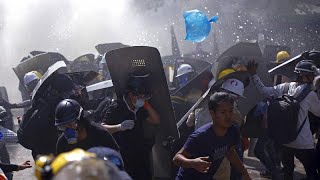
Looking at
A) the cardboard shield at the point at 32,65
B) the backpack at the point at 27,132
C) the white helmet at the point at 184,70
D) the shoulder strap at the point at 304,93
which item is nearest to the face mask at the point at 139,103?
the backpack at the point at 27,132

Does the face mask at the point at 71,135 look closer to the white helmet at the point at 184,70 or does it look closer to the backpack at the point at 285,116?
the backpack at the point at 285,116

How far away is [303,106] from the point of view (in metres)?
5.44

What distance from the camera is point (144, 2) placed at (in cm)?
2209

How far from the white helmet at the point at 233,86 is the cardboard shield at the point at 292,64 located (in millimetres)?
1410

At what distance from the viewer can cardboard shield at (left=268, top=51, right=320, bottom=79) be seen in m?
5.89

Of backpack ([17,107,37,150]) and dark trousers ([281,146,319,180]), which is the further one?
dark trousers ([281,146,319,180])

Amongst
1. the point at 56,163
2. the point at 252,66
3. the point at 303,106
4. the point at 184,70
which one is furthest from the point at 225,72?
the point at 56,163

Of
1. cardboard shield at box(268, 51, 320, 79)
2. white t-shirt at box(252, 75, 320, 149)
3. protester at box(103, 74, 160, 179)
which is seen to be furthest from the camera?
cardboard shield at box(268, 51, 320, 79)

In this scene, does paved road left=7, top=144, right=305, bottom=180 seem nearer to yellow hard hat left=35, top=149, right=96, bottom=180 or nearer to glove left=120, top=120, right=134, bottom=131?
glove left=120, top=120, right=134, bottom=131

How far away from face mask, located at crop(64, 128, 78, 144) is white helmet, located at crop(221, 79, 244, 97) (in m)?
1.55

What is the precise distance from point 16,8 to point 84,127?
21.4 m

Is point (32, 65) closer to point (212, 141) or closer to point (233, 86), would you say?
point (233, 86)

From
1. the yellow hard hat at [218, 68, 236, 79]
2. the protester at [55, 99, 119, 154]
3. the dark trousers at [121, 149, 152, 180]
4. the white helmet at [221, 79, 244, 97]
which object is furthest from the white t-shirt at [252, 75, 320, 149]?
the protester at [55, 99, 119, 154]

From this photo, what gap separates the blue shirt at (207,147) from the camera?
3549 mm
